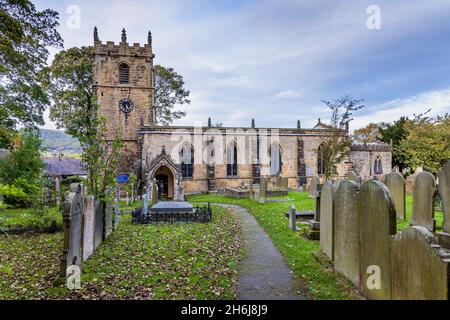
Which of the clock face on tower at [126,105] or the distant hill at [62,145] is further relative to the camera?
the clock face on tower at [126,105]

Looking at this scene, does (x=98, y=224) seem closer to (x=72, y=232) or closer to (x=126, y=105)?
(x=72, y=232)

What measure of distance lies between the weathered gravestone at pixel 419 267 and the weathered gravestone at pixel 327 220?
2.57 meters

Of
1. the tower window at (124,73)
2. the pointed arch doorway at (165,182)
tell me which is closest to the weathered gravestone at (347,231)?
the pointed arch doorway at (165,182)

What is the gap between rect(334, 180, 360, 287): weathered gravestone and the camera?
559 centimetres

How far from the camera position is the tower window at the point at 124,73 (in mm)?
27438

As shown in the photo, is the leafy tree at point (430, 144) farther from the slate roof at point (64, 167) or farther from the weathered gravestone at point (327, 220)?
the slate roof at point (64, 167)

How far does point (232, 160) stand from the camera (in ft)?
93.9

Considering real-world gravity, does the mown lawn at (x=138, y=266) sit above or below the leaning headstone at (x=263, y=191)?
below

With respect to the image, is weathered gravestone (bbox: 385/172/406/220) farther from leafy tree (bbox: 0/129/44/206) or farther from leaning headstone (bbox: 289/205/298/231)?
leafy tree (bbox: 0/129/44/206)

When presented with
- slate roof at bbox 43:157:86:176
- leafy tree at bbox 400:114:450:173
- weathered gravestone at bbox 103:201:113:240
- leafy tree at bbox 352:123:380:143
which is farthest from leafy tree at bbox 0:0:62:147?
leafy tree at bbox 352:123:380:143

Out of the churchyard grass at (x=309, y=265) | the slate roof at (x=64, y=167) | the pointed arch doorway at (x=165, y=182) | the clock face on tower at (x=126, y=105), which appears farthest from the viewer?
the slate roof at (x=64, y=167)

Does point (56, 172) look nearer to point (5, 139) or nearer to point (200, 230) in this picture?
point (5, 139)

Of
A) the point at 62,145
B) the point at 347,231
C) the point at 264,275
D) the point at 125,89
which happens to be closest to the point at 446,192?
the point at 347,231
